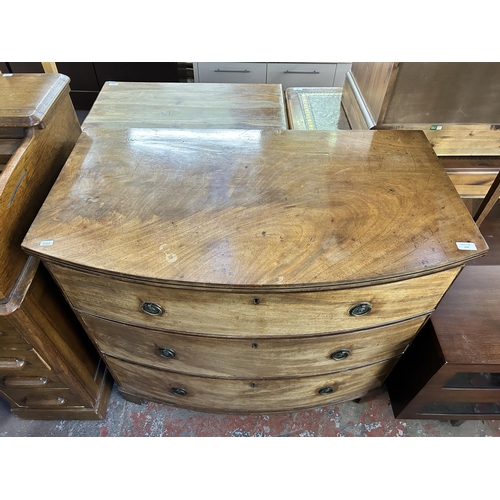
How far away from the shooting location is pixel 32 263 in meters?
0.94

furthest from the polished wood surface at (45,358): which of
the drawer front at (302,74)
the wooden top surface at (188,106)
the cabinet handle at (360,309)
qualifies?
the drawer front at (302,74)

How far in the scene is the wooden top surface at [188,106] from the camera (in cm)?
128

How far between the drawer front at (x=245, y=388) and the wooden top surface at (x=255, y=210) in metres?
0.52

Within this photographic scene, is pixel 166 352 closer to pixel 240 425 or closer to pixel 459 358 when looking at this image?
pixel 240 425

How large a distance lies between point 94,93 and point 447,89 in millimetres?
2300

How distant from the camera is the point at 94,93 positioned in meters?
2.57

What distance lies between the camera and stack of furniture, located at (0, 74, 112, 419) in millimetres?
880

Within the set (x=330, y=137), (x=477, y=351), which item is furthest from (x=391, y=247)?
(x=477, y=351)

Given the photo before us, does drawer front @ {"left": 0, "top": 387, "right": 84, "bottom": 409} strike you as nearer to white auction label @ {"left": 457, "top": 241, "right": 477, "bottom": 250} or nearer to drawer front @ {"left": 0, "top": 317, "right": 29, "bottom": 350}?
drawer front @ {"left": 0, "top": 317, "right": 29, "bottom": 350}

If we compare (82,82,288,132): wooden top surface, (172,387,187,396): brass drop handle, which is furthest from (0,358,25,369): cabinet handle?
(82,82,288,132): wooden top surface

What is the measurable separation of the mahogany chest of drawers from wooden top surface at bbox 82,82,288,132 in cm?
23

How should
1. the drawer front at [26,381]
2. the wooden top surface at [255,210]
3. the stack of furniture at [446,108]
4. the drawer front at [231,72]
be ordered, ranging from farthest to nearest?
1. the drawer front at [231,72]
2. the drawer front at [26,381]
3. the stack of furniture at [446,108]
4. the wooden top surface at [255,210]

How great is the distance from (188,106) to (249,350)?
90cm

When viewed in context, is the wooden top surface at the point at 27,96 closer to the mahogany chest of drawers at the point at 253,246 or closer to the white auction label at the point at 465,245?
the mahogany chest of drawers at the point at 253,246
